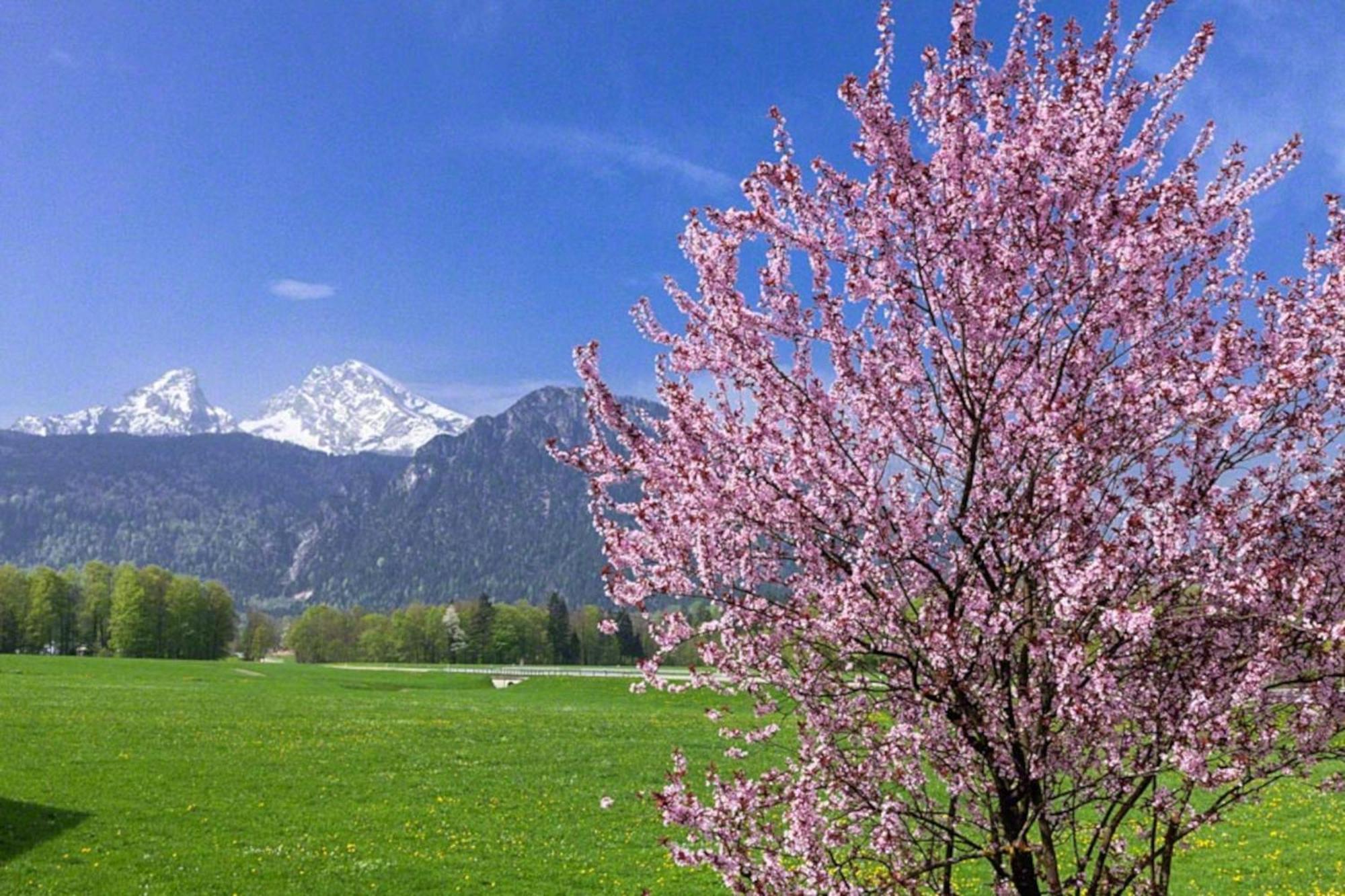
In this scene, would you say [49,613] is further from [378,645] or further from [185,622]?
[378,645]

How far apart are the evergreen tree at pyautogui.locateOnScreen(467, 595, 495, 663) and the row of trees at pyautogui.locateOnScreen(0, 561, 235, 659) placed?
33703 mm

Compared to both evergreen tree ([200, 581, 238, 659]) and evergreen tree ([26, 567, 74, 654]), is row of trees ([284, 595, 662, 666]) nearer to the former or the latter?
evergreen tree ([200, 581, 238, 659])

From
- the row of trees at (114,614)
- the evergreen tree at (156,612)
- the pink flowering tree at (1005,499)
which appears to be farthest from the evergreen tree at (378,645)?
the pink flowering tree at (1005,499)

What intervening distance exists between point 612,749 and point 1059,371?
104 ft

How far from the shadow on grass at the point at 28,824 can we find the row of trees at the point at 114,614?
347 ft

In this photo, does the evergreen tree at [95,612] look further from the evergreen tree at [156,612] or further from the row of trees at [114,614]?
the evergreen tree at [156,612]

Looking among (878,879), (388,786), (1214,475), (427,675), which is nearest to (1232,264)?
(1214,475)

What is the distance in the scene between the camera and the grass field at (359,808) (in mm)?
17828

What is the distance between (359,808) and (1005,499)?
73.5 feet

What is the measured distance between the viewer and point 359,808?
23.5 meters

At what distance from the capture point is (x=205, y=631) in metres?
123

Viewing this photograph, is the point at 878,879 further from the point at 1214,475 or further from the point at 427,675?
the point at 427,675

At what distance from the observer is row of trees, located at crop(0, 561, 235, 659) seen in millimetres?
111562

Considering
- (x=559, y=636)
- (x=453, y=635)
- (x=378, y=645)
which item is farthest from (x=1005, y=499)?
(x=378, y=645)
